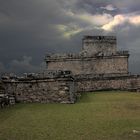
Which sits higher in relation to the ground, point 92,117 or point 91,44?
point 91,44

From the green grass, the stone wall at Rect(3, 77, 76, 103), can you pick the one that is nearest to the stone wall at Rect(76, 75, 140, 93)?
the stone wall at Rect(3, 77, 76, 103)

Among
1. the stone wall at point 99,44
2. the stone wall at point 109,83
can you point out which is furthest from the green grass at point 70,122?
the stone wall at point 99,44

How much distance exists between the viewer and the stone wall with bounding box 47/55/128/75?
40250mm

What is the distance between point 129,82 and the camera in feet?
118

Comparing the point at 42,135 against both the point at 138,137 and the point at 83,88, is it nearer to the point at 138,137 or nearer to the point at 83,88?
the point at 138,137

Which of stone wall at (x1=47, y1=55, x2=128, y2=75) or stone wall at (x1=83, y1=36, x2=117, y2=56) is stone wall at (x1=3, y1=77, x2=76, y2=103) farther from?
stone wall at (x1=83, y1=36, x2=117, y2=56)

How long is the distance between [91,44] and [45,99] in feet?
72.4

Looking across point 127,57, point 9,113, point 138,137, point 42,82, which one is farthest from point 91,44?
point 138,137

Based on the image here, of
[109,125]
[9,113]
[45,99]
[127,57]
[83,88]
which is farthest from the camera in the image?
[127,57]

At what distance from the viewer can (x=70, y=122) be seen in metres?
14.5

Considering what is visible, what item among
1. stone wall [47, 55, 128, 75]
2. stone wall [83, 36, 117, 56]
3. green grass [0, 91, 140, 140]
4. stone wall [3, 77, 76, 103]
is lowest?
green grass [0, 91, 140, 140]

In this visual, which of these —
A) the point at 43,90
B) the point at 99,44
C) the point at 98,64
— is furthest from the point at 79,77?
the point at 43,90

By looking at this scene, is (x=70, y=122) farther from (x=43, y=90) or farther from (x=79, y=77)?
(x=79, y=77)

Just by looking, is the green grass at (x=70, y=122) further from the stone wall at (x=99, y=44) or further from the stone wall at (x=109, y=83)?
the stone wall at (x=99, y=44)
